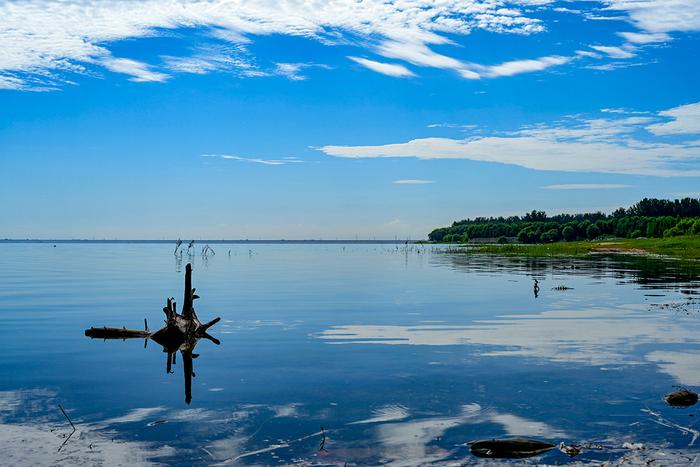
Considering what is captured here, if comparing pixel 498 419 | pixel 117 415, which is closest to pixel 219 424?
pixel 117 415

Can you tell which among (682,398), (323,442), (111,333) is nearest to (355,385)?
(323,442)

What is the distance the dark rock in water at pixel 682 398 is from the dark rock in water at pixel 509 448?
6.25m

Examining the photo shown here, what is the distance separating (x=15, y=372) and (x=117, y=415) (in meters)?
9.02

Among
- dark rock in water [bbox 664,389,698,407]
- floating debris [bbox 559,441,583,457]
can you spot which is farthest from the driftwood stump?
dark rock in water [bbox 664,389,698,407]

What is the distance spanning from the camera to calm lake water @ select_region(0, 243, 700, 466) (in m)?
16.0

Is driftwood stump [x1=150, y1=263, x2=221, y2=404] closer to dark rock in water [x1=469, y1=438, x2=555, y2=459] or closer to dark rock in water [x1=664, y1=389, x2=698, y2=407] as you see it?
dark rock in water [x1=469, y1=438, x2=555, y2=459]

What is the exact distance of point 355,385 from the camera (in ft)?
75.2

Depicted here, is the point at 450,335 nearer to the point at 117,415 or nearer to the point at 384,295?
the point at 117,415

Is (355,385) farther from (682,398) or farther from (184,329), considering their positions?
(184,329)

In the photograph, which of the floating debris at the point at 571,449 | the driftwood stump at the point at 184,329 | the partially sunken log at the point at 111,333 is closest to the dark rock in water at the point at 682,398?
the floating debris at the point at 571,449

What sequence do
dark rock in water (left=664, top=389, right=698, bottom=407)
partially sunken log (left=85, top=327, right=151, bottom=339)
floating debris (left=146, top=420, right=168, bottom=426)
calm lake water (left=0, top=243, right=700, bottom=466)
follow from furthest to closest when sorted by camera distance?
1. partially sunken log (left=85, top=327, right=151, bottom=339)
2. dark rock in water (left=664, top=389, right=698, bottom=407)
3. floating debris (left=146, top=420, right=168, bottom=426)
4. calm lake water (left=0, top=243, right=700, bottom=466)

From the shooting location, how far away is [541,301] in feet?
169

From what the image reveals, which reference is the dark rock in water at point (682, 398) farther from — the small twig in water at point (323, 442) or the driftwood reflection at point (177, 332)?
the driftwood reflection at point (177, 332)

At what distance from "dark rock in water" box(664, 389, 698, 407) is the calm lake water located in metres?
0.40
